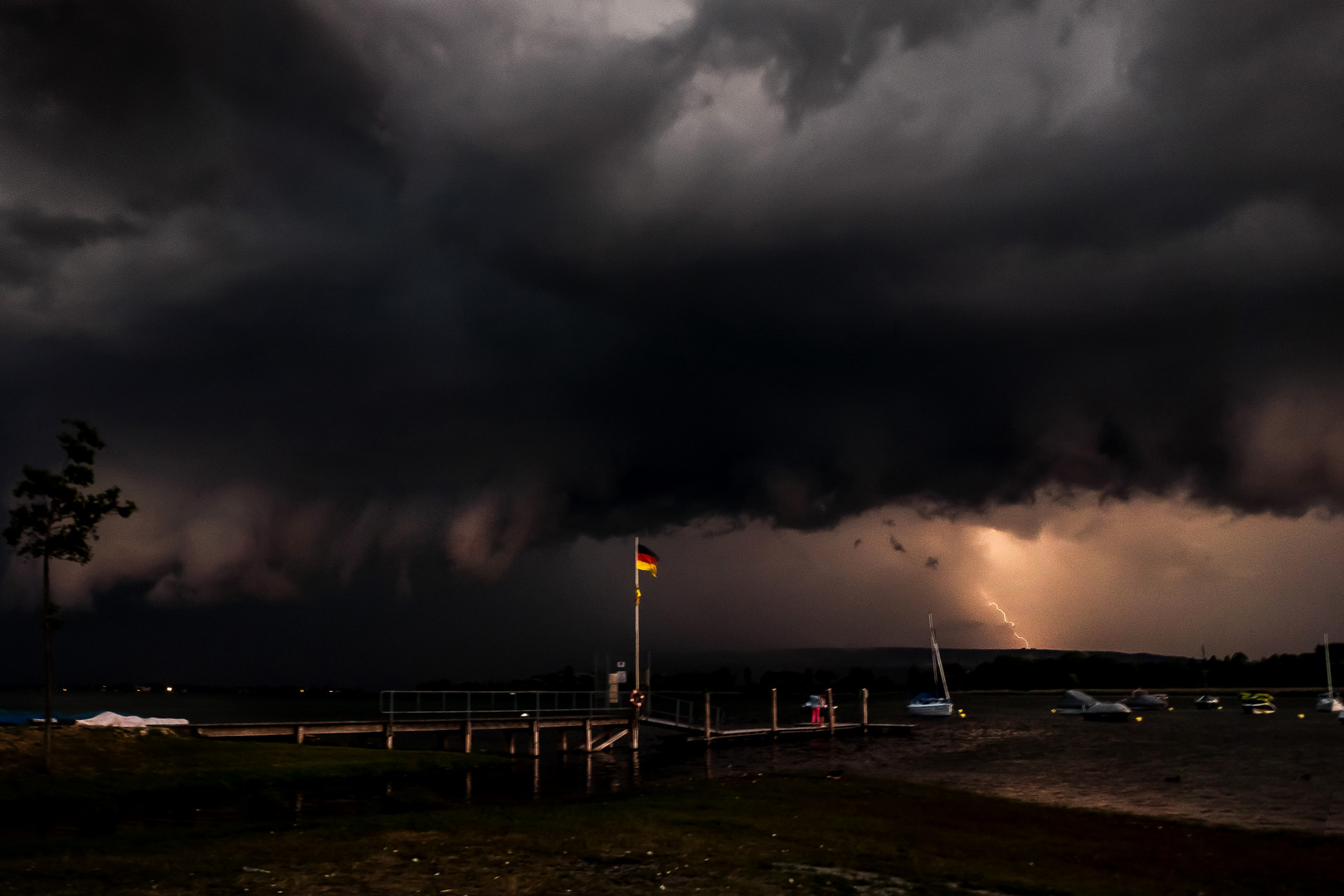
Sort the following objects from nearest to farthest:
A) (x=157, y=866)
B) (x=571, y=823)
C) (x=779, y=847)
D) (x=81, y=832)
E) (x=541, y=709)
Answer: (x=157, y=866), (x=779, y=847), (x=571, y=823), (x=81, y=832), (x=541, y=709)

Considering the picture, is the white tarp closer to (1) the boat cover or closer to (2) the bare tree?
(2) the bare tree

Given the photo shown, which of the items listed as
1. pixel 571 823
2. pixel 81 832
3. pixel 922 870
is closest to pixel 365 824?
pixel 571 823

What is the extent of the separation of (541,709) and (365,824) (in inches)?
1269

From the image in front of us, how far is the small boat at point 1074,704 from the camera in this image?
491 ft

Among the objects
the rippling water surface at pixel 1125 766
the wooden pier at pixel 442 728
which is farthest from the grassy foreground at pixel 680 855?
the wooden pier at pixel 442 728

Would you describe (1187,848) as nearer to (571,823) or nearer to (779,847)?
(779,847)

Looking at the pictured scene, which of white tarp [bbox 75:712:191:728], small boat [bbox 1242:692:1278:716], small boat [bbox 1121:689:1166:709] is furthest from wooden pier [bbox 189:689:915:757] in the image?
small boat [bbox 1121:689:1166:709]

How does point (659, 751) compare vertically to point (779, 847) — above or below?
below

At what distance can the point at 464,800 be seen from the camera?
31.3m

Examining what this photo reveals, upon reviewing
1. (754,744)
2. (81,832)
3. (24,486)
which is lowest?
(754,744)

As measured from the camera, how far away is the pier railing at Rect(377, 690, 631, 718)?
4922cm

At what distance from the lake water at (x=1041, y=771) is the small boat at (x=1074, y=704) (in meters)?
58.0

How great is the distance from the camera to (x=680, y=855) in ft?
56.0

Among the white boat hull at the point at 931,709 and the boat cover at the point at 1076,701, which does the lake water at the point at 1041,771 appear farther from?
the boat cover at the point at 1076,701
